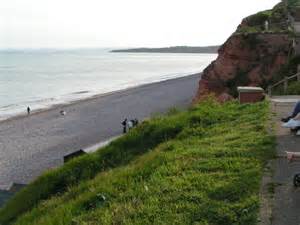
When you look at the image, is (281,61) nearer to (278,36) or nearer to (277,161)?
(278,36)

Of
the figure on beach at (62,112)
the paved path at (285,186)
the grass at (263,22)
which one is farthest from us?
the figure on beach at (62,112)

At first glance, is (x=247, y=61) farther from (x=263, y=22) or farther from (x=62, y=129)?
(x=62, y=129)

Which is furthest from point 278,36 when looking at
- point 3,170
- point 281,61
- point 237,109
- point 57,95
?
point 57,95

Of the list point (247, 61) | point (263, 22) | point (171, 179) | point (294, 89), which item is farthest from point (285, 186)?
point (263, 22)

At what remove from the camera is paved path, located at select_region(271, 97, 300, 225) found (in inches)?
225

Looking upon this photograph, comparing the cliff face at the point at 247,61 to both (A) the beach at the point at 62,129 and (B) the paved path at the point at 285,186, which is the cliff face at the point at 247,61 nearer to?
(A) the beach at the point at 62,129

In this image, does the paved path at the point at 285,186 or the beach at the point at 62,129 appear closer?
the paved path at the point at 285,186

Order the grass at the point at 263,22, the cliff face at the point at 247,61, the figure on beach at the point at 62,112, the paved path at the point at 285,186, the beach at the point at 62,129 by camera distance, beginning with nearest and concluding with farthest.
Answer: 1. the paved path at the point at 285,186
2. the cliff face at the point at 247,61
3. the beach at the point at 62,129
4. the grass at the point at 263,22
5. the figure on beach at the point at 62,112

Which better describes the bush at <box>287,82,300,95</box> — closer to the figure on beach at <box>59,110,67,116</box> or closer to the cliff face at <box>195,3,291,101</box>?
the cliff face at <box>195,3,291,101</box>

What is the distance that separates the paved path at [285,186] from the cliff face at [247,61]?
1572 cm

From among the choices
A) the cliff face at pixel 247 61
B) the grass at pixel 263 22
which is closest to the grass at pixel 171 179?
the cliff face at pixel 247 61

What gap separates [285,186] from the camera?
21.9 feet

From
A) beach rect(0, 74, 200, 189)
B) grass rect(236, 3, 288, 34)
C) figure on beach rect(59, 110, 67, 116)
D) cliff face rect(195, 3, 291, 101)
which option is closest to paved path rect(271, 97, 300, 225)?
beach rect(0, 74, 200, 189)

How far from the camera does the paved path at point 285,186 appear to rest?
18.8 ft
